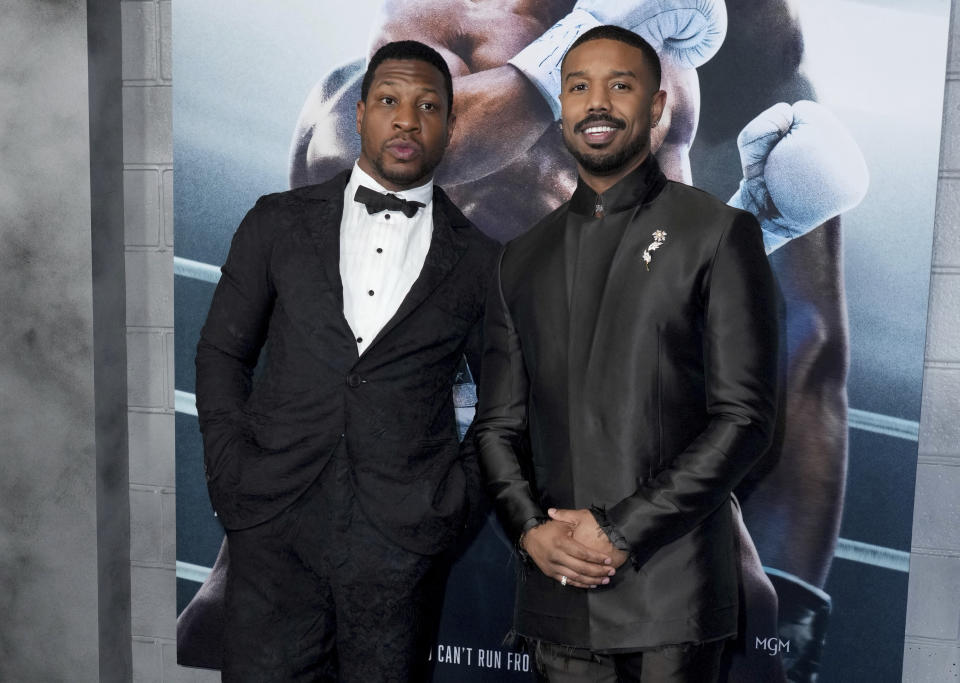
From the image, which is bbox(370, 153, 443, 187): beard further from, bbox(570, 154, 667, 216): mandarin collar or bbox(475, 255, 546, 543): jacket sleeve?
bbox(570, 154, 667, 216): mandarin collar

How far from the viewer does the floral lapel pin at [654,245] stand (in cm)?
165

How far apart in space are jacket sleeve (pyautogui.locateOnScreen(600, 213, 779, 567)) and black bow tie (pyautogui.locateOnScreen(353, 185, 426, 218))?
0.70 meters

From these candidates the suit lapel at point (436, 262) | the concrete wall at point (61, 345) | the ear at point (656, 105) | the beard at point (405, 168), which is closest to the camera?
the ear at point (656, 105)

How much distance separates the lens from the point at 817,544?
2219mm

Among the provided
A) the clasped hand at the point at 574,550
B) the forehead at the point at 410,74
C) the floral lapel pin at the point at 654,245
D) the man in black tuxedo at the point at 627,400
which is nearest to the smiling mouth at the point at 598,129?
the man in black tuxedo at the point at 627,400

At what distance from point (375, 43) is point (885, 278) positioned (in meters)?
1.47

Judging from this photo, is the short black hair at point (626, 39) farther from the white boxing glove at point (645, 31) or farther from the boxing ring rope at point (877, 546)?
the boxing ring rope at point (877, 546)

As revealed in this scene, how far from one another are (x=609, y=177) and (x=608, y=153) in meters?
0.07

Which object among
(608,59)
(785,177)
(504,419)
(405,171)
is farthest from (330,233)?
(785,177)

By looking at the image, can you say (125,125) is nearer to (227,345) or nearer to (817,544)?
(227,345)

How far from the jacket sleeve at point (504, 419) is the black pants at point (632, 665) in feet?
0.82

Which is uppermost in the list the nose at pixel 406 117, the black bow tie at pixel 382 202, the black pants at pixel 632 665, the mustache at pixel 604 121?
the nose at pixel 406 117

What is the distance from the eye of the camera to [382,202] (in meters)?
1.93

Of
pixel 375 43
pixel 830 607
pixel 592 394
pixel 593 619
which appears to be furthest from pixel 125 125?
pixel 830 607
